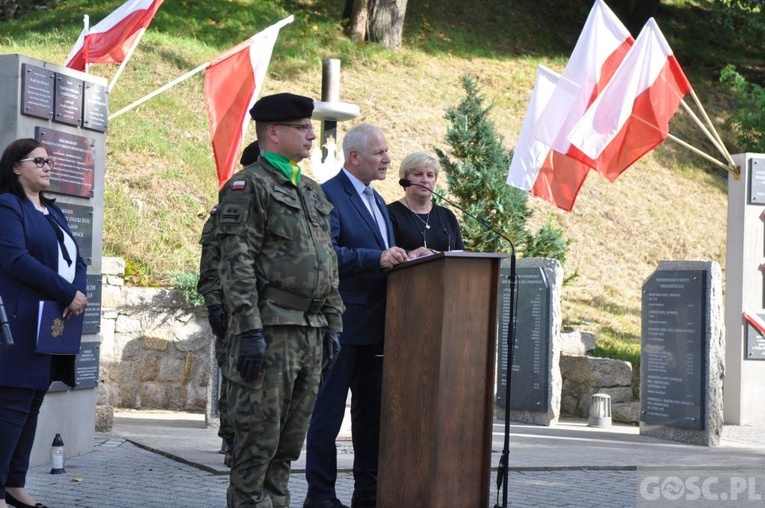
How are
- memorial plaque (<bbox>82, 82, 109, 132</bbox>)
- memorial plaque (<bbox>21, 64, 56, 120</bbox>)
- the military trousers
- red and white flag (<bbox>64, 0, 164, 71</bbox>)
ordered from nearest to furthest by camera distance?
the military trousers < memorial plaque (<bbox>21, 64, 56, 120</bbox>) < memorial plaque (<bbox>82, 82, 109, 132</bbox>) < red and white flag (<bbox>64, 0, 164, 71</bbox>)

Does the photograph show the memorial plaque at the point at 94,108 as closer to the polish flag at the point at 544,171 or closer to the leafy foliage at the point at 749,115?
the polish flag at the point at 544,171

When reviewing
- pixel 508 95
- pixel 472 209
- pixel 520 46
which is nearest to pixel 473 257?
pixel 472 209

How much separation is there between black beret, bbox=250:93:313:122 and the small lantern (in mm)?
3286

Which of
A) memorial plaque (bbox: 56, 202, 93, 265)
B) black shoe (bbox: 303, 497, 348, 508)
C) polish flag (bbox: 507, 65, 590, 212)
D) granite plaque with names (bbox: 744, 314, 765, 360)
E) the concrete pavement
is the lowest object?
the concrete pavement

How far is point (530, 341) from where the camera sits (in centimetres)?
1209

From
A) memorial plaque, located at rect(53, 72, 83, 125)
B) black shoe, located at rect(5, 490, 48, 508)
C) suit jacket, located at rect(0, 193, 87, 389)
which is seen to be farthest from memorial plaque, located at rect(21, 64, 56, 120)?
black shoe, located at rect(5, 490, 48, 508)

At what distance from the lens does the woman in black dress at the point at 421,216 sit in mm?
6512

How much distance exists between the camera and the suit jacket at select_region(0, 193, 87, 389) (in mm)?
5711

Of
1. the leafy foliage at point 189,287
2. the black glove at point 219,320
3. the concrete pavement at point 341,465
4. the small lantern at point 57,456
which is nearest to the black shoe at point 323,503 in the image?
the concrete pavement at point 341,465

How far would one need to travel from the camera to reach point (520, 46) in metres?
25.7

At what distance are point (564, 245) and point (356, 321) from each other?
348 inches

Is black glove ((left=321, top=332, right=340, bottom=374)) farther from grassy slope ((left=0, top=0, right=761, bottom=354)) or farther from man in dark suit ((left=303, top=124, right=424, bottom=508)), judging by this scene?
grassy slope ((left=0, top=0, right=761, bottom=354))

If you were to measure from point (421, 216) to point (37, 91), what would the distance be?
289cm

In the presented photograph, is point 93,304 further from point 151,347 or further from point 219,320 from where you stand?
point 151,347
